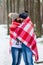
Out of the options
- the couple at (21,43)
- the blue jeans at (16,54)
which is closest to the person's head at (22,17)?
the couple at (21,43)

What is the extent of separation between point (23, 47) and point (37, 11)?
32.3 feet

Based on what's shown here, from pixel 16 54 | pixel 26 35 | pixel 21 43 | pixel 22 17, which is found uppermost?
pixel 22 17

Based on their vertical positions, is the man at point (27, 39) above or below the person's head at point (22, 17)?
below

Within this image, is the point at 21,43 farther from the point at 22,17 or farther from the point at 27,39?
the point at 22,17

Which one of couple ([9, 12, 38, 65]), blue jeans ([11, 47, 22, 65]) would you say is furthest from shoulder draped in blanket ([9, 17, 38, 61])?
blue jeans ([11, 47, 22, 65])

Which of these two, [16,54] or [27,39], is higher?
[27,39]

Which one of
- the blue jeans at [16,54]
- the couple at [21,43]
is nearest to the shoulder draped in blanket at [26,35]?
the couple at [21,43]

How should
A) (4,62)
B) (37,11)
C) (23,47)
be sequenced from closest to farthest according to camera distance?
(23,47) → (4,62) → (37,11)

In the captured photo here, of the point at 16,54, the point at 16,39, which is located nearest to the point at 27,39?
the point at 16,39

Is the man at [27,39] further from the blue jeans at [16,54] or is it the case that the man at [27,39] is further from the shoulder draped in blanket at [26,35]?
the blue jeans at [16,54]

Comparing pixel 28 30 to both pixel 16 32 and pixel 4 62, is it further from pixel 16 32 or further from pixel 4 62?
pixel 4 62

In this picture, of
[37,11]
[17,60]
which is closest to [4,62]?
[17,60]

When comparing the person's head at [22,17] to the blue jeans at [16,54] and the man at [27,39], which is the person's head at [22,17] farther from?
the blue jeans at [16,54]

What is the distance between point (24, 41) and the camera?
241 inches
